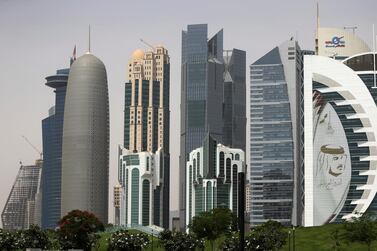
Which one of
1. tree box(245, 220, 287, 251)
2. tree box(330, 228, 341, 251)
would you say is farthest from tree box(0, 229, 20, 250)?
tree box(330, 228, 341, 251)

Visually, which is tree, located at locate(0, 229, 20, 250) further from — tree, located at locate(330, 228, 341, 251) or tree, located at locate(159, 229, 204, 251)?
tree, located at locate(330, 228, 341, 251)

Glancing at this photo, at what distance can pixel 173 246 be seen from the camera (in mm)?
160125

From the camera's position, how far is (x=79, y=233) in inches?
6865

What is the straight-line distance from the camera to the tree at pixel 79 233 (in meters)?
169

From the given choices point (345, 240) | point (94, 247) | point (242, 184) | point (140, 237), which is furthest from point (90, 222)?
point (242, 184)

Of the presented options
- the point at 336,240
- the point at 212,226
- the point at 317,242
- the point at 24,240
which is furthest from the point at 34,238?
the point at 336,240

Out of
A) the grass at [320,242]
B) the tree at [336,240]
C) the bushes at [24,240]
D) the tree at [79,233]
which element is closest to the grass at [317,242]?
the grass at [320,242]

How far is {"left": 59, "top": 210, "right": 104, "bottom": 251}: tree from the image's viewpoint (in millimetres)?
169375

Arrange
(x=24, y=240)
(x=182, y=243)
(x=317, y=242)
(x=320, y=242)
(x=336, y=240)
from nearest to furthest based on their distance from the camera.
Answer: (x=182, y=243), (x=24, y=240), (x=336, y=240), (x=320, y=242), (x=317, y=242)

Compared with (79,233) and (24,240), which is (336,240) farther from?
(24,240)

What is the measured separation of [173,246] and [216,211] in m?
38.5

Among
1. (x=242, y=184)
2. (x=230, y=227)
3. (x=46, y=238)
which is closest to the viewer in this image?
(x=242, y=184)

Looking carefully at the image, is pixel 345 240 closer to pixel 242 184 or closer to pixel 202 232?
pixel 202 232

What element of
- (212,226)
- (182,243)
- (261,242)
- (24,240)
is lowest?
(182,243)
